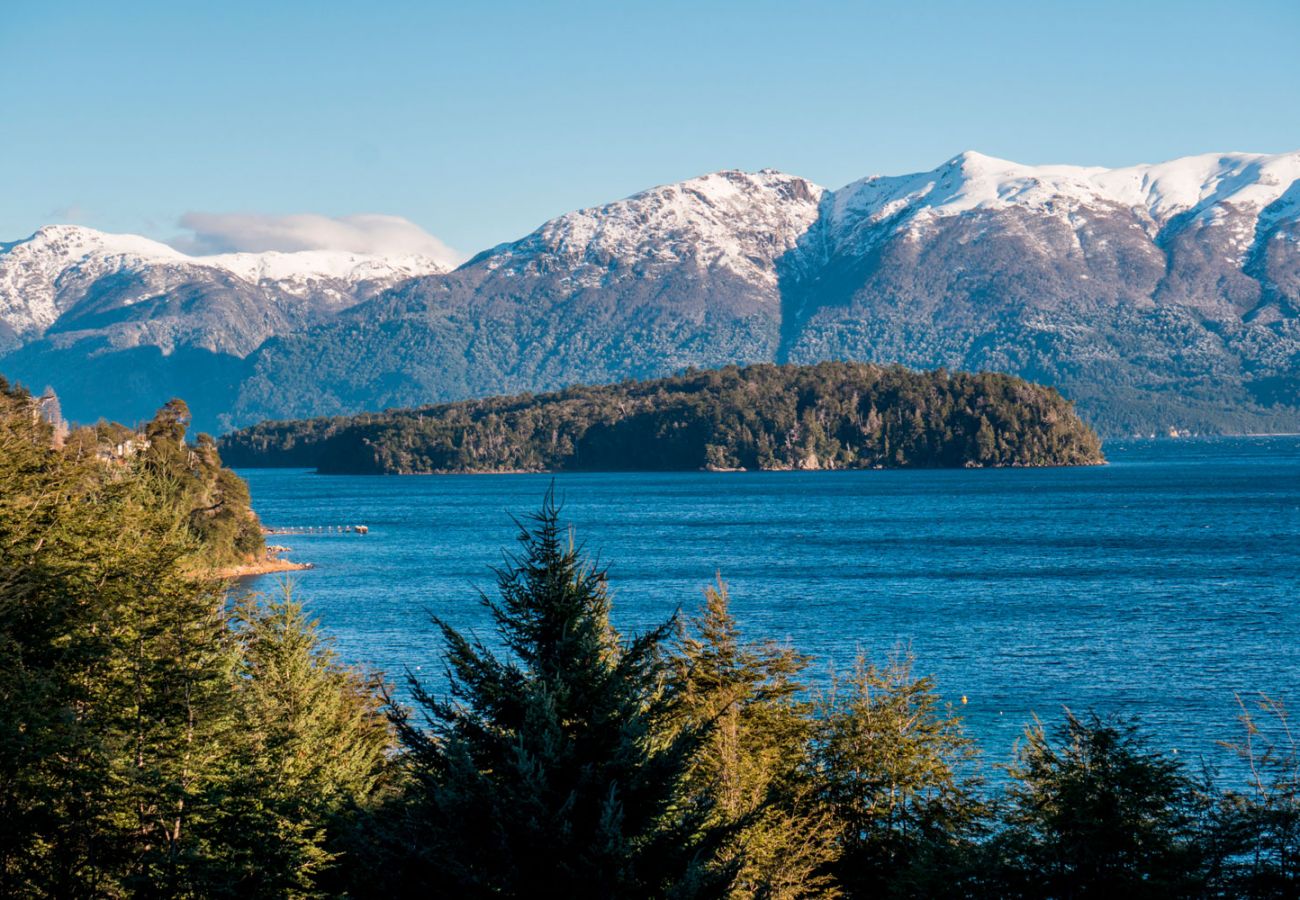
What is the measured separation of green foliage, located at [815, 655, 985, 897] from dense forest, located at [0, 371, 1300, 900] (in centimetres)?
7

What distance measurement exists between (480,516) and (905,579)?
258 feet

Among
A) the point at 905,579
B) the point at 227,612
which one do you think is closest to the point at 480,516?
the point at 905,579

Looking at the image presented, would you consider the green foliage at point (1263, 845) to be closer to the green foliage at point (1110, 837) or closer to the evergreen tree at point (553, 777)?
the green foliage at point (1110, 837)

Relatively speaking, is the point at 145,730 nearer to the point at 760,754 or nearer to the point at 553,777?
the point at 553,777

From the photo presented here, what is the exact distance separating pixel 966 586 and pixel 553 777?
72278mm

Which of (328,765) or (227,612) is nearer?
(328,765)

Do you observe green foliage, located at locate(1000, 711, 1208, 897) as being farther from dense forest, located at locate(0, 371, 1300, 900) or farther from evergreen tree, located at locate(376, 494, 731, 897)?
evergreen tree, located at locate(376, 494, 731, 897)

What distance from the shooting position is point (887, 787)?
2925 cm

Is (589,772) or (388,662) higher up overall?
(589,772)

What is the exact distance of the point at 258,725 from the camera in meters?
24.2

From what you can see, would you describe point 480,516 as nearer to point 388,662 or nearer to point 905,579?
point 905,579

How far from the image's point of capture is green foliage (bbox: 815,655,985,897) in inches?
1097

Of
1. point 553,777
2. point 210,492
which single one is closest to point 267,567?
point 210,492

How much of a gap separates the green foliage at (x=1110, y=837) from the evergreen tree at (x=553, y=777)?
9.49 metres
